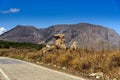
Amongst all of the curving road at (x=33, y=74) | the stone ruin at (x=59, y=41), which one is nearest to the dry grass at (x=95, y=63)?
the curving road at (x=33, y=74)

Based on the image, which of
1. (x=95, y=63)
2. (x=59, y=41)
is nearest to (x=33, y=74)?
(x=95, y=63)

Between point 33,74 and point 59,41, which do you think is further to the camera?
point 59,41

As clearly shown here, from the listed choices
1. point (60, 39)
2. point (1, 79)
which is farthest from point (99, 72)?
point (60, 39)

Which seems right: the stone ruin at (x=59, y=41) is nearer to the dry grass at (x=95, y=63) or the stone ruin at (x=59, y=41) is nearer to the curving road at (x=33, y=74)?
the dry grass at (x=95, y=63)

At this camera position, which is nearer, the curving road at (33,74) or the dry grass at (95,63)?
the curving road at (33,74)

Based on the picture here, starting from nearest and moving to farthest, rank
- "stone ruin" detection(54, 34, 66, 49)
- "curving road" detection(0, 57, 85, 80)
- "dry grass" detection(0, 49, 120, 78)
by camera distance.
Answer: "curving road" detection(0, 57, 85, 80) < "dry grass" detection(0, 49, 120, 78) < "stone ruin" detection(54, 34, 66, 49)

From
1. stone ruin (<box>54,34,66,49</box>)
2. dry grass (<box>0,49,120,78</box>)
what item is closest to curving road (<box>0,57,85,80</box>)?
dry grass (<box>0,49,120,78</box>)

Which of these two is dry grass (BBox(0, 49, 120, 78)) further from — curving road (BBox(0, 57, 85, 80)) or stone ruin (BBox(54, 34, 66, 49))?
stone ruin (BBox(54, 34, 66, 49))

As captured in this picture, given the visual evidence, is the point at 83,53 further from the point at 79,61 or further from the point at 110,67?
the point at 110,67

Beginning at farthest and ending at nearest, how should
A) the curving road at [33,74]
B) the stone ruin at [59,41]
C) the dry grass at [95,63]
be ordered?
1. the stone ruin at [59,41]
2. the dry grass at [95,63]
3. the curving road at [33,74]

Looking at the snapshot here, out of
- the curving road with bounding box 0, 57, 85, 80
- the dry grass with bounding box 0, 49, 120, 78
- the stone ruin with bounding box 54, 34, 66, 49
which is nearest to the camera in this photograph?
the curving road with bounding box 0, 57, 85, 80

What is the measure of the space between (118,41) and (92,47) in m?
3.87

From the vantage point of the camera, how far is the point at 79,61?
80.1 ft

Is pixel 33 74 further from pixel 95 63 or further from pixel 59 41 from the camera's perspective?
pixel 59 41
